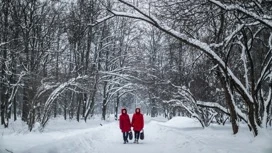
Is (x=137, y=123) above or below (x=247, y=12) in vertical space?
below

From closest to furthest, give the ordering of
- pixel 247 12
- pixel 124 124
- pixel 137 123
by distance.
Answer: pixel 247 12
pixel 137 123
pixel 124 124

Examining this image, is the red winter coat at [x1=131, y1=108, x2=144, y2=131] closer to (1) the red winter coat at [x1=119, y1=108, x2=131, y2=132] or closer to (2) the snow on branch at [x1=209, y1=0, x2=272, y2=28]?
(1) the red winter coat at [x1=119, y1=108, x2=131, y2=132]

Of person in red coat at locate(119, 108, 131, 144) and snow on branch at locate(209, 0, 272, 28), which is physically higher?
snow on branch at locate(209, 0, 272, 28)

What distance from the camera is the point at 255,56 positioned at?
23656 mm

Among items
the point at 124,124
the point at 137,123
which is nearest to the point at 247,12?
the point at 137,123

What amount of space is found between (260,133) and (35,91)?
12.0 m

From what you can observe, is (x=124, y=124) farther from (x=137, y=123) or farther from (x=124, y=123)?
(x=137, y=123)

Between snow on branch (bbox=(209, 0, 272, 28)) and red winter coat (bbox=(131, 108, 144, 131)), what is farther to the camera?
red winter coat (bbox=(131, 108, 144, 131))

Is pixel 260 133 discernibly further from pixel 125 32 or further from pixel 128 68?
pixel 125 32

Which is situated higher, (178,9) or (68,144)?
(178,9)

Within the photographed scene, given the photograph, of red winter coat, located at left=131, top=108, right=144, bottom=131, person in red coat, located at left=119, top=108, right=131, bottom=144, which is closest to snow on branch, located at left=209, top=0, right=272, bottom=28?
red winter coat, located at left=131, top=108, right=144, bottom=131

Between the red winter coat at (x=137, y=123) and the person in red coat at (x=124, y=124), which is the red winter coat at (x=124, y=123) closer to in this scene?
the person in red coat at (x=124, y=124)

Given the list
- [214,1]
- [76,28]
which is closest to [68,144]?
[76,28]

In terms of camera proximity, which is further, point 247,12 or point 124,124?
point 124,124
